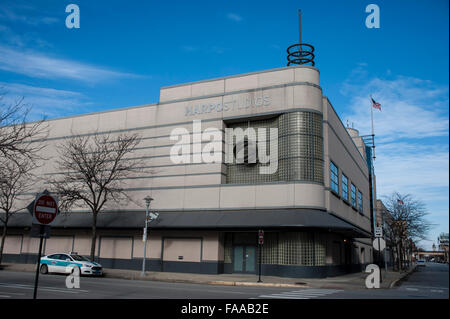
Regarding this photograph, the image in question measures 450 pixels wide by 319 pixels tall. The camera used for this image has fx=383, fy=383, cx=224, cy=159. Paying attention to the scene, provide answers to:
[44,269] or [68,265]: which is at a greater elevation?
[68,265]

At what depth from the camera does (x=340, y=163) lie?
34625 millimetres

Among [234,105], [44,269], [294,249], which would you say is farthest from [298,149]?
[44,269]

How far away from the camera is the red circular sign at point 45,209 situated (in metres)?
9.77

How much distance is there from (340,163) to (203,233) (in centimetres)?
1461

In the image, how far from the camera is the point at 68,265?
23.5 metres

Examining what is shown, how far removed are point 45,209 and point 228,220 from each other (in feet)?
57.9

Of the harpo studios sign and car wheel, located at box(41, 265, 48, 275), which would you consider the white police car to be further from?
the harpo studios sign

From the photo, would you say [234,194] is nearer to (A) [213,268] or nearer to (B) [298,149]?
(A) [213,268]

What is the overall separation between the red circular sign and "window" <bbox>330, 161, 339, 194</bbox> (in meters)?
23.5

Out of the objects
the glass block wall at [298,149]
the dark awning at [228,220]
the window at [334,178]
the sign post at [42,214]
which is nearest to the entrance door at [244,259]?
the dark awning at [228,220]

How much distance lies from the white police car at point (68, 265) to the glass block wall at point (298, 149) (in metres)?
12.2
